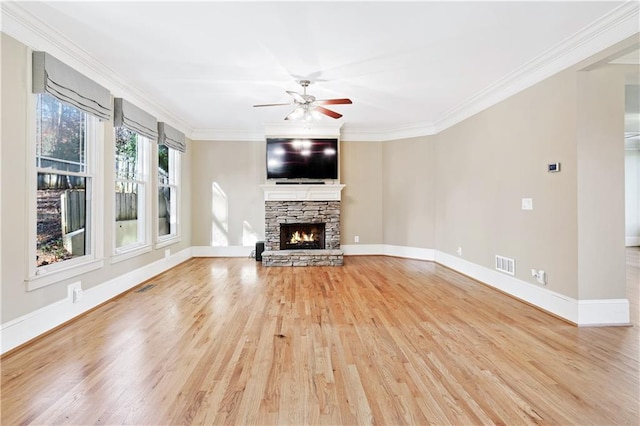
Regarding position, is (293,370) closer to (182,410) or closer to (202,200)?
(182,410)

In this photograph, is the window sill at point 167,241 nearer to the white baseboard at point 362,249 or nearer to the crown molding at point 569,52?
the white baseboard at point 362,249

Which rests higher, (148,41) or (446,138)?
(148,41)

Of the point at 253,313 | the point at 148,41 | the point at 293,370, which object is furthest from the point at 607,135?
the point at 148,41

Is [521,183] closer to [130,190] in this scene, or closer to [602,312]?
[602,312]

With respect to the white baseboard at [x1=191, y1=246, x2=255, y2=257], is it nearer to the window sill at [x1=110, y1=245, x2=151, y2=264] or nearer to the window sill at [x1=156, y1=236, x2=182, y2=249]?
the window sill at [x1=156, y1=236, x2=182, y2=249]

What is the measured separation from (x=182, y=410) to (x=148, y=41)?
10.6 feet

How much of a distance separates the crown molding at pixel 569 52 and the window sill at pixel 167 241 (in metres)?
5.49

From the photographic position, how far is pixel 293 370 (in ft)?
6.79

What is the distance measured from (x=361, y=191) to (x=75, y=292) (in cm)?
511

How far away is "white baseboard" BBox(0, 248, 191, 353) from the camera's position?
236cm

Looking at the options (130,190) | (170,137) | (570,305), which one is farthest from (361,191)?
(130,190)

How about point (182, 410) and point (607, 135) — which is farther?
point (607, 135)

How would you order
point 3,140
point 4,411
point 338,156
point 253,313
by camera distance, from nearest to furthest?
point 4,411 < point 3,140 < point 253,313 < point 338,156

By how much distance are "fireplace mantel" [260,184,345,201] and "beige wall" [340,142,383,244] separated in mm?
551
